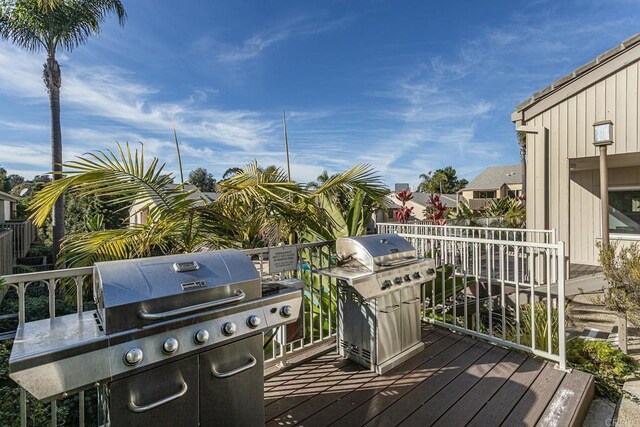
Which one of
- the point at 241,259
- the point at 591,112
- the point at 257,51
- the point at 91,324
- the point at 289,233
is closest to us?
the point at 91,324

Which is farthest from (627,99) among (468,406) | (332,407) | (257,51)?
(257,51)

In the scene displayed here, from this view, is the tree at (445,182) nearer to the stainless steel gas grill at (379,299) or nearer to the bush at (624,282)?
the bush at (624,282)

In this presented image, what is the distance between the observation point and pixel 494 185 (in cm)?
3206

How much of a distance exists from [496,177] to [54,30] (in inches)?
1393

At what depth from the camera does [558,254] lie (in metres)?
2.82

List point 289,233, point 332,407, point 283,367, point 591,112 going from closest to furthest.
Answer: point 332,407 < point 283,367 < point 289,233 < point 591,112

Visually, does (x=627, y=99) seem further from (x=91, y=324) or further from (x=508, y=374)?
(x=91, y=324)

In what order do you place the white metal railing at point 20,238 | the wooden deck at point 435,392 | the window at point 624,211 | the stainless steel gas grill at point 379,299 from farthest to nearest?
1. the white metal railing at point 20,238
2. the window at point 624,211
3. the stainless steel gas grill at point 379,299
4. the wooden deck at point 435,392

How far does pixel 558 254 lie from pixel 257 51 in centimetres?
1240

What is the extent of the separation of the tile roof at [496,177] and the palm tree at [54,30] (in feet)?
108

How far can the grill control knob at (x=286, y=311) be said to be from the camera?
6.61 feet

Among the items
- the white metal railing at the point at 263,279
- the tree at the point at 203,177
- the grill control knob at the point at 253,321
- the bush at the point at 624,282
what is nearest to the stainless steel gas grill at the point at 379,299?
the white metal railing at the point at 263,279

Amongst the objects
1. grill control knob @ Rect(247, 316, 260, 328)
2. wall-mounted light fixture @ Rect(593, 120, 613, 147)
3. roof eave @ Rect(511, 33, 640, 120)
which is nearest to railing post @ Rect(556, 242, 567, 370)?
grill control knob @ Rect(247, 316, 260, 328)

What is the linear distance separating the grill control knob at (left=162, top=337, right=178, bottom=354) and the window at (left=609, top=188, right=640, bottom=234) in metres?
9.39
